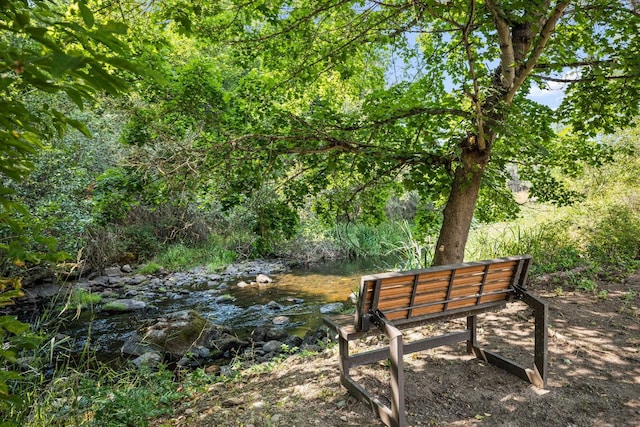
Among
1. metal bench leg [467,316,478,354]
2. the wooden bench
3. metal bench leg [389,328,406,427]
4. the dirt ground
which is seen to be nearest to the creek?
the dirt ground

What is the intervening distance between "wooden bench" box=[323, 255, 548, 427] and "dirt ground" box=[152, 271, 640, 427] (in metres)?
0.16

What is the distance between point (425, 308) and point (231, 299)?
25.2ft

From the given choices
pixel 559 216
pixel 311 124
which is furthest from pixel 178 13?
pixel 559 216

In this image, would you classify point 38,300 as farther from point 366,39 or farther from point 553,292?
point 553,292

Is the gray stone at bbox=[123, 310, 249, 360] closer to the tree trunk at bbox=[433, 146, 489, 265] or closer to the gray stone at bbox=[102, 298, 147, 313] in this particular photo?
the gray stone at bbox=[102, 298, 147, 313]

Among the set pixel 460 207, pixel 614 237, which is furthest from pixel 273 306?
pixel 614 237

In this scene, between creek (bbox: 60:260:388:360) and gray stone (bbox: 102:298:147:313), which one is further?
gray stone (bbox: 102:298:147:313)

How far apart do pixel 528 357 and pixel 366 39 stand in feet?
12.5

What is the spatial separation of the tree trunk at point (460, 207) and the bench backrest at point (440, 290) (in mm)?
989

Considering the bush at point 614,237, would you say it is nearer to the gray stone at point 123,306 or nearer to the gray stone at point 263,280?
the gray stone at point 263,280

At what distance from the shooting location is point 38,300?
9570 mm

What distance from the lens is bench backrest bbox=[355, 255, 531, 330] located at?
2875 mm

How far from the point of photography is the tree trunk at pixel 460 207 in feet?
13.8

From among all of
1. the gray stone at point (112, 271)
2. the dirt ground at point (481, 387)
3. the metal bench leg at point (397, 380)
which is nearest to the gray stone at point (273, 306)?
the dirt ground at point (481, 387)
